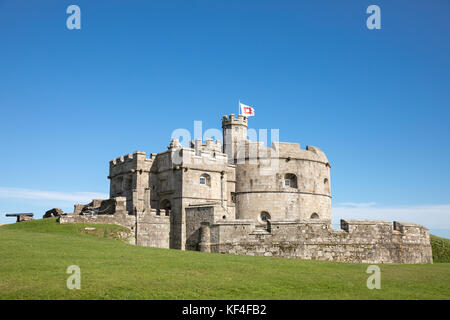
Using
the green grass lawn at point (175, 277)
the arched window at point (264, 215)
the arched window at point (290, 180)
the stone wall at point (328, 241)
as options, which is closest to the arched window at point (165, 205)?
the arched window at point (264, 215)

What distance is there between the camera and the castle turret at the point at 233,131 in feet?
150

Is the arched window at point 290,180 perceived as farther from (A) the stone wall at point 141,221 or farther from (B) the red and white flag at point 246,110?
(A) the stone wall at point 141,221

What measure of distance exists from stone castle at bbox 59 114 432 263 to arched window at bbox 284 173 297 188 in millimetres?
98

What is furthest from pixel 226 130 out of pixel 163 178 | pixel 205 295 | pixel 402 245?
pixel 205 295

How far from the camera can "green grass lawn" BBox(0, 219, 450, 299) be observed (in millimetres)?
12711

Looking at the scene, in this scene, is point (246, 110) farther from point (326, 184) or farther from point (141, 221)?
point (141, 221)

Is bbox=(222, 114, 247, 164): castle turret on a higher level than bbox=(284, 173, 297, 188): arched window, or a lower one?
higher

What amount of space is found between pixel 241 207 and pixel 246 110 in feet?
40.0

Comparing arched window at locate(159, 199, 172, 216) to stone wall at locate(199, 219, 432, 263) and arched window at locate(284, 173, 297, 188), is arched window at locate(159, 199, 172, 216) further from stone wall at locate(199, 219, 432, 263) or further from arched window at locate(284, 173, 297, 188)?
arched window at locate(284, 173, 297, 188)

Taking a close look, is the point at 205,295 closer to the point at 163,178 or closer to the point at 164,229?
the point at 164,229

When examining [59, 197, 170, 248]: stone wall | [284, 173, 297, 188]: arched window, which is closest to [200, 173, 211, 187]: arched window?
[59, 197, 170, 248]: stone wall

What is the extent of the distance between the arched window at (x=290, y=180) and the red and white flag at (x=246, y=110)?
9.33 metres

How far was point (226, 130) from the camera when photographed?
1836 inches
